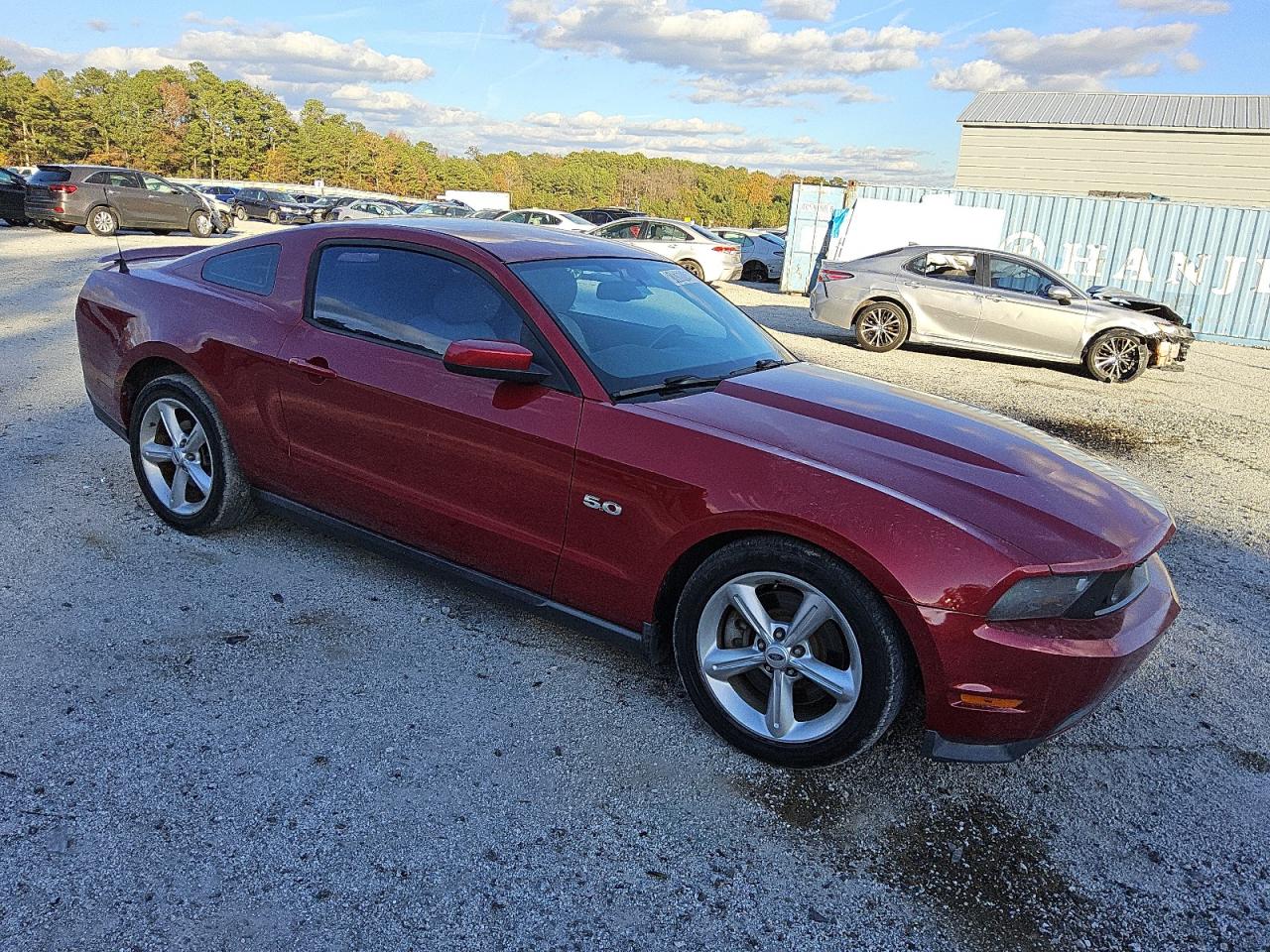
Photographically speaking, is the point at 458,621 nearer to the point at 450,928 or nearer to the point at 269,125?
the point at 450,928

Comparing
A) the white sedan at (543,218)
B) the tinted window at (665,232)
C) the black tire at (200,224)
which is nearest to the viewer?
the tinted window at (665,232)

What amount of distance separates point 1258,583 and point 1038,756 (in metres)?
2.59

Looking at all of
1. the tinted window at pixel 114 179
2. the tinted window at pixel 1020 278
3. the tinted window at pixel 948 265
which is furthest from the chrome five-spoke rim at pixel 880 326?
the tinted window at pixel 114 179

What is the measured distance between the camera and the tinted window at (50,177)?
21.1 m

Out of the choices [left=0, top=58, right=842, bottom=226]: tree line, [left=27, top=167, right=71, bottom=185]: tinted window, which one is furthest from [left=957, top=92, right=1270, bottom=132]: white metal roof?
[left=0, top=58, right=842, bottom=226]: tree line

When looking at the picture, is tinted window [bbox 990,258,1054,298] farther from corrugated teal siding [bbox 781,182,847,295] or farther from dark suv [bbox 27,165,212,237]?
dark suv [bbox 27,165,212,237]

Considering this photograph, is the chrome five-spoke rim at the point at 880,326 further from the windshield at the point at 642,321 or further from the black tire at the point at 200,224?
the black tire at the point at 200,224

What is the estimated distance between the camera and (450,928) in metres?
2.09

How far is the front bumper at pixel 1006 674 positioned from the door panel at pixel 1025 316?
9.92m

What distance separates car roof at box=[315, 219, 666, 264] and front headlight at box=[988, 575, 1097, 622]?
7.01 ft

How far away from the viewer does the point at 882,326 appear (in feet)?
39.5

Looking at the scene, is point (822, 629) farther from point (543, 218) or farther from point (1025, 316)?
point (543, 218)

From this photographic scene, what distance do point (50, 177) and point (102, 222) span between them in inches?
55.5

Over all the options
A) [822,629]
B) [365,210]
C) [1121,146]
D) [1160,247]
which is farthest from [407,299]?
[1121,146]
